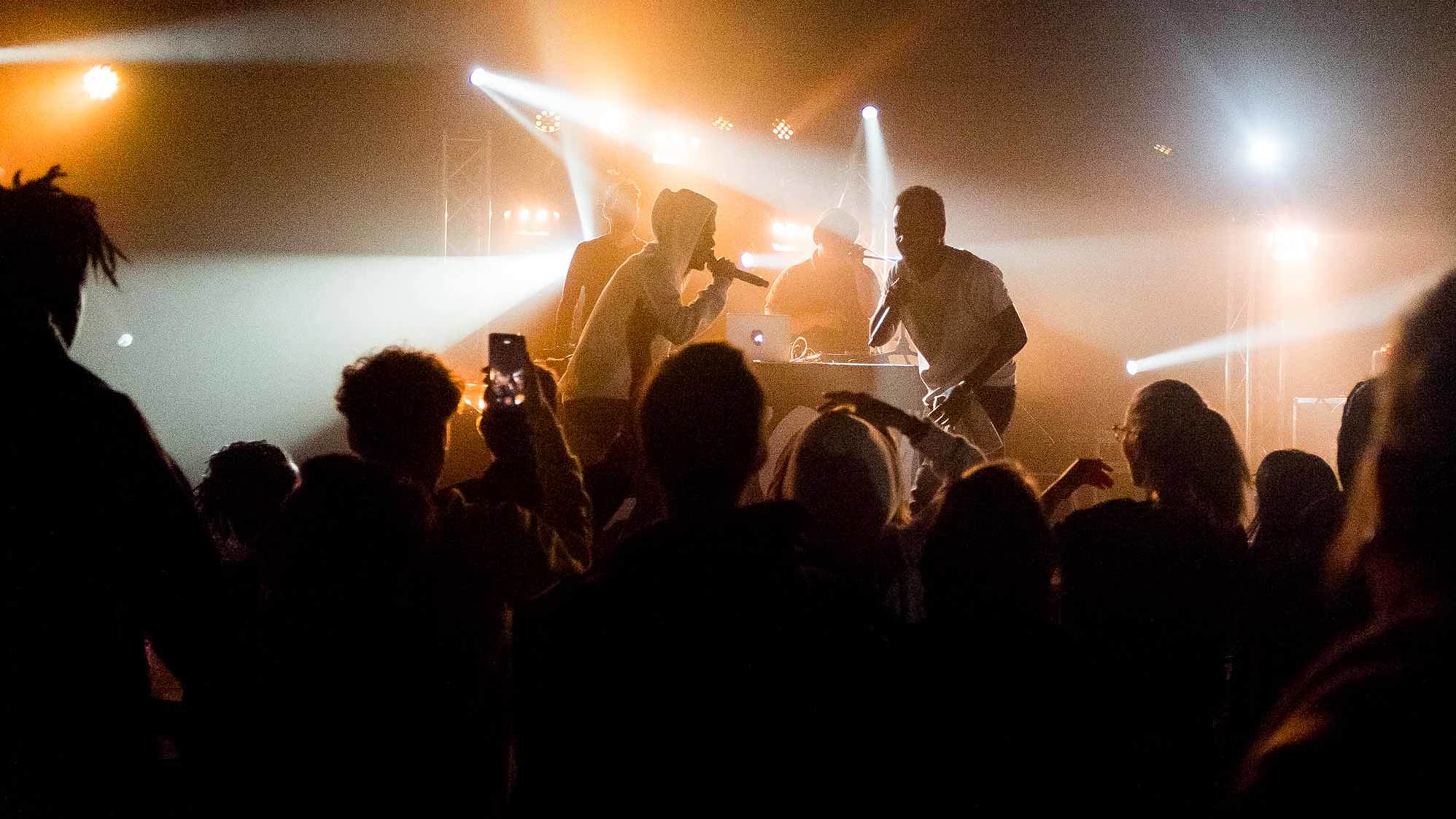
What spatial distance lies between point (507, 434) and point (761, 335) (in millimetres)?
3279

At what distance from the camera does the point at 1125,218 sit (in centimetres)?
1271

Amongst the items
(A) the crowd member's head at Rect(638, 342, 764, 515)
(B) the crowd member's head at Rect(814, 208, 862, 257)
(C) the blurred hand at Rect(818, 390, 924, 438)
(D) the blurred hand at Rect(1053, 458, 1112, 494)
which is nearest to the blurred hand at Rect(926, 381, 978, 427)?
(D) the blurred hand at Rect(1053, 458, 1112, 494)

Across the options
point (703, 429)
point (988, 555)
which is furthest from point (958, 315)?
point (703, 429)

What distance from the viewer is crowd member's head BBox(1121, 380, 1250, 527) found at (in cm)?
277

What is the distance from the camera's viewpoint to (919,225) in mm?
4750

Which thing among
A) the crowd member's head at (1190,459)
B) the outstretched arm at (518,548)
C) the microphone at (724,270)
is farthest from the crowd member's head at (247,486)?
the crowd member's head at (1190,459)

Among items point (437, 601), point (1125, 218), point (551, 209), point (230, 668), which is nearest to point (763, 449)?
point (437, 601)

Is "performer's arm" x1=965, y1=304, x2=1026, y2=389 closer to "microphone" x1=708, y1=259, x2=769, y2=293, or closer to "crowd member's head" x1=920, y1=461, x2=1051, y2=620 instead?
"microphone" x1=708, y1=259, x2=769, y2=293

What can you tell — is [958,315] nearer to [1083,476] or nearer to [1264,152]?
[1083,476]

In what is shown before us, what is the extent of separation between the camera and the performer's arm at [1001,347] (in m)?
4.64

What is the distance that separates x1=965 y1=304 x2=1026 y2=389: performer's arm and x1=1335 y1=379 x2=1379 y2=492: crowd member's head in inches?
64.9

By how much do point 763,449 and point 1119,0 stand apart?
9.42 metres

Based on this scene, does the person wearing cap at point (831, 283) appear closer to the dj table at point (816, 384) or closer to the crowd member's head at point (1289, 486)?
the dj table at point (816, 384)

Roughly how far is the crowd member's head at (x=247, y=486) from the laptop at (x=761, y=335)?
2.87m
